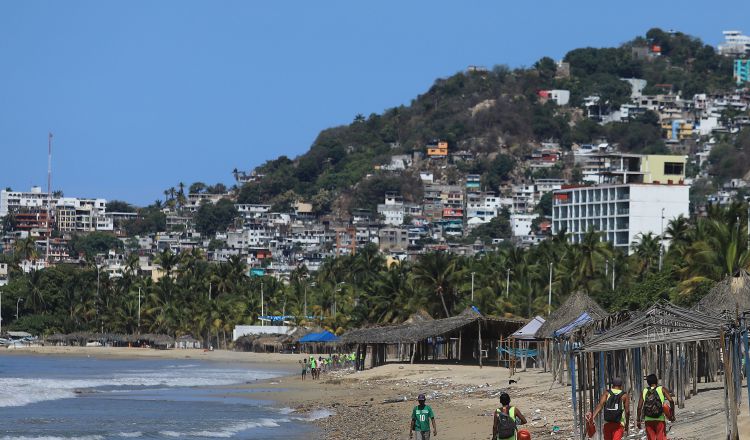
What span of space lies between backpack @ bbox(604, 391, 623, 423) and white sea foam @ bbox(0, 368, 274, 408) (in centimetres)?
2927

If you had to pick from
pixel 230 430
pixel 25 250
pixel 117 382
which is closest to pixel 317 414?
pixel 230 430

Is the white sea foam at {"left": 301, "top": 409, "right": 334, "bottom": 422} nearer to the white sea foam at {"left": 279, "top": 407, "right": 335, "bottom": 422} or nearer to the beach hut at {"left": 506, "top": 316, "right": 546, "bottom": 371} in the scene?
the white sea foam at {"left": 279, "top": 407, "right": 335, "bottom": 422}

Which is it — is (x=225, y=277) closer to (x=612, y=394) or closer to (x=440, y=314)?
(x=440, y=314)

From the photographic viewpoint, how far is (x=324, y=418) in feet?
122

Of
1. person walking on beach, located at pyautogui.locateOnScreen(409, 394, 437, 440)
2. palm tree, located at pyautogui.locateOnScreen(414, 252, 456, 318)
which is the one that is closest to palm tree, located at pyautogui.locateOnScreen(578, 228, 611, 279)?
palm tree, located at pyautogui.locateOnScreen(414, 252, 456, 318)

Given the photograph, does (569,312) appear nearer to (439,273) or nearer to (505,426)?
(505,426)

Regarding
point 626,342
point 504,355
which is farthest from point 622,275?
point 626,342

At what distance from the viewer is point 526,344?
55719mm

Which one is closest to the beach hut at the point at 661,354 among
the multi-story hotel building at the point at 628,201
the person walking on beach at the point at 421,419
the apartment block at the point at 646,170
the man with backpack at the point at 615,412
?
the man with backpack at the point at 615,412

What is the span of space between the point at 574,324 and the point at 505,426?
22.2 m

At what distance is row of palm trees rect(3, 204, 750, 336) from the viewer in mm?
54844

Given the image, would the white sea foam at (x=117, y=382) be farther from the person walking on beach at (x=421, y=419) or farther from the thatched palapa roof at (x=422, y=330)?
the person walking on beach at (x=421, y=419)

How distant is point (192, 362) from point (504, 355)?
3771cm

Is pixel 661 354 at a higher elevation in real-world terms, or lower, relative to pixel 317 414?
higher
